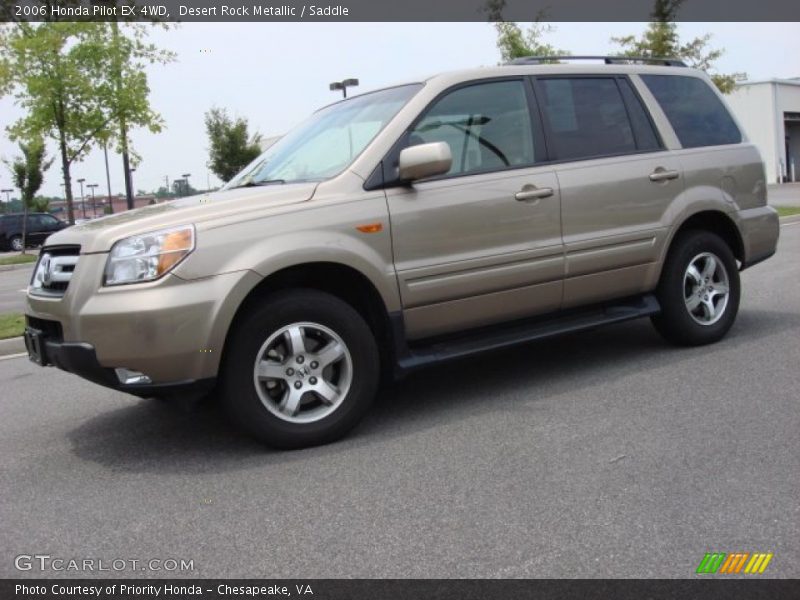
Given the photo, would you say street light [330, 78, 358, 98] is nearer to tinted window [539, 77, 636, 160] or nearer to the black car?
the black car

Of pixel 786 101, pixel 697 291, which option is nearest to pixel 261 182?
pixel 697 291

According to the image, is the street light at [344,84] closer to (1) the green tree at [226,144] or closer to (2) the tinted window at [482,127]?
(1) the green tree at [226,144]

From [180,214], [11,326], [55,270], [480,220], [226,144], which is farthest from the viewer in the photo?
[226,144]

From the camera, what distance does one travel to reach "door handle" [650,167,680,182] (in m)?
5.27

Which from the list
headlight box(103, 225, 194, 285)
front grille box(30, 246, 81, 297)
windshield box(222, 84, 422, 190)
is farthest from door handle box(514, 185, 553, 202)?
front grille box(30, 246, 81, 297)

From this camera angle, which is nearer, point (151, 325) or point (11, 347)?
point (151, 325)

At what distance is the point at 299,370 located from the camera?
4.05 metres

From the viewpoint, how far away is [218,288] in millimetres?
3799

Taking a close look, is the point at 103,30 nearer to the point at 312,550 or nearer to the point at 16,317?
the point at 16,317

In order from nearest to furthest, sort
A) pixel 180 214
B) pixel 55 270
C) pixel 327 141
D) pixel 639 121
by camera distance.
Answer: pixel 180 214, pixel 55 270, pixel 327 141, pixel 639 121

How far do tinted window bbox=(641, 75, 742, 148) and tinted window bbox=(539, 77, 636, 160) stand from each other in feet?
1.41

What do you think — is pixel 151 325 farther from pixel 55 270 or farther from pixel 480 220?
pixel 480 220
